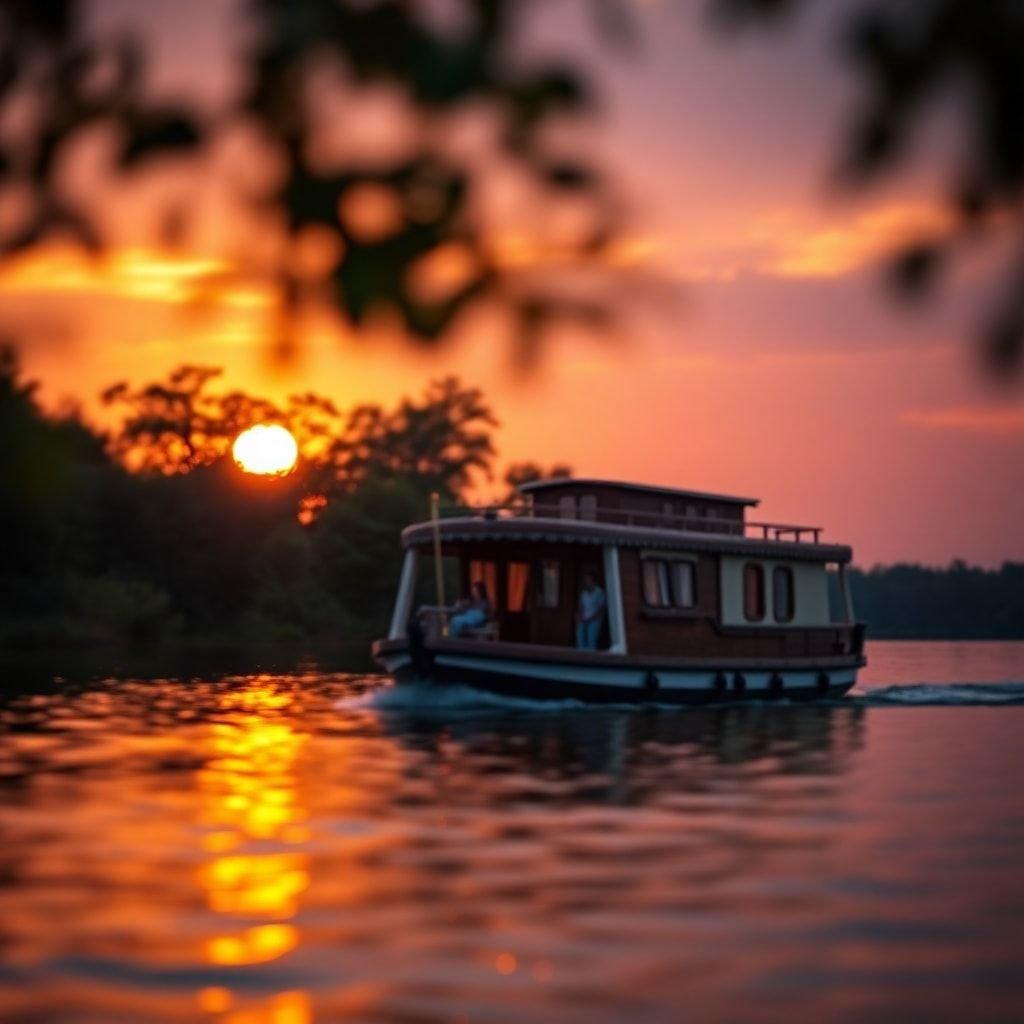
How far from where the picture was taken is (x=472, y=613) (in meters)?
27.7

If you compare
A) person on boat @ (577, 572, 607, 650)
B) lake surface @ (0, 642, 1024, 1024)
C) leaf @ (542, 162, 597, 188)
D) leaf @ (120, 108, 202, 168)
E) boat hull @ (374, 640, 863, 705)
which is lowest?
lake surface @ (0, 642, 1024, 1024)

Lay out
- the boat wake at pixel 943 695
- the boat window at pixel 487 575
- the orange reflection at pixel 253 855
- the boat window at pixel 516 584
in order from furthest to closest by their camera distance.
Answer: the boat wake at pixel 943 695 → the boat window at pixel 487 575 → the boat window at pixel 516 584 → the orange reflection at pixel 253 855

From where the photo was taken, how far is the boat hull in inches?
1075

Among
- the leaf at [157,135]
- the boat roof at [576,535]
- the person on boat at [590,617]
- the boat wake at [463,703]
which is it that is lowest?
the boat wake at [463,703]

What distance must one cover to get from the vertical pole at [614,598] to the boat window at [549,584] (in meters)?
1.75

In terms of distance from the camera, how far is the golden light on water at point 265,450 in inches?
2970

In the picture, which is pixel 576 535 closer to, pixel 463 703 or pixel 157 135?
pixel 463 703

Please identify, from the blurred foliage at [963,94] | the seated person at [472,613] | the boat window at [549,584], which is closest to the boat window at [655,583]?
the boat window at [549,584]

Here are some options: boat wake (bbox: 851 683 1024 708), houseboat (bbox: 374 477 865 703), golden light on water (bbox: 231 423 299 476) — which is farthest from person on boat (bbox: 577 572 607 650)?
golden light on water (bbox: 231 423 299 476)

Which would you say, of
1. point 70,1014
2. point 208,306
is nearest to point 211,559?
point 70,1014

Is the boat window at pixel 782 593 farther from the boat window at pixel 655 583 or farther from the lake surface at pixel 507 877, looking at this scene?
the lake surface at pixel 507 877

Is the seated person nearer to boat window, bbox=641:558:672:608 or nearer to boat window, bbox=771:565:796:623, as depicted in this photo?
boat window, bbox=641:558:672:608

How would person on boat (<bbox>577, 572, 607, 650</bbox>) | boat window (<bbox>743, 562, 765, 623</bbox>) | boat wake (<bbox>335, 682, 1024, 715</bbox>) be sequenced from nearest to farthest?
boat wake (<bbox>335, 682, 1024, 715</bbox>) < person on boat (<bbox>577, 572, 607, 650</bbox>) < boat window (<bbox>743, 562, 765, 623</bbox>)

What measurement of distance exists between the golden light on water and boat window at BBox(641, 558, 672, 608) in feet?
155
